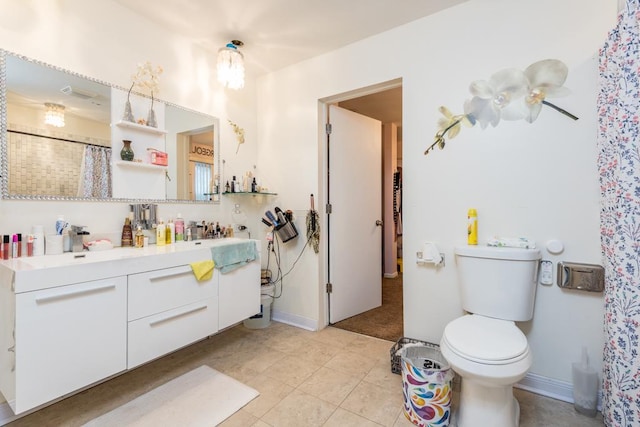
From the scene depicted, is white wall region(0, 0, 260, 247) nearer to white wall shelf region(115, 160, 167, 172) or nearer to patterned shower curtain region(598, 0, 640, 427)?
white wall shelf region(115, 160, 167, 172)

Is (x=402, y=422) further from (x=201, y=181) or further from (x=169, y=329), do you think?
(x=201, y=181)

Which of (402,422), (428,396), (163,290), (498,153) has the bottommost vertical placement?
(402,422)

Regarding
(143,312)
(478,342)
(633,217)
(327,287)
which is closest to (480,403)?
(478,342)

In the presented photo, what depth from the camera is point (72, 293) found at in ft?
4.33

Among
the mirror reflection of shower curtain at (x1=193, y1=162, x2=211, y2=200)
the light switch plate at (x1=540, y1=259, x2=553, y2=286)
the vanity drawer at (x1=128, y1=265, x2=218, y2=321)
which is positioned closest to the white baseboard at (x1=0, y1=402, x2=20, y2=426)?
the vanity drawer at (x1=128, y1=265, x2=218, y2=321)

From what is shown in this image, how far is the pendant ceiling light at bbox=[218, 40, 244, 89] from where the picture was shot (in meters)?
2.33

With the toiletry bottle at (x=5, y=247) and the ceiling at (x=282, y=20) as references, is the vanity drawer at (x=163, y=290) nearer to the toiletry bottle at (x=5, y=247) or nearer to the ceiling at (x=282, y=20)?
the toiletry bottle at (x=5, y=247)

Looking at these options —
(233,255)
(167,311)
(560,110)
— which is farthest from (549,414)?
(167,311)

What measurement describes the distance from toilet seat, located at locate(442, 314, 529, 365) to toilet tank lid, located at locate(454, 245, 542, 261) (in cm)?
35

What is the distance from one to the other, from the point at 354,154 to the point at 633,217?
206 centimetres

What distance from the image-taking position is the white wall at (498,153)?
1.63m

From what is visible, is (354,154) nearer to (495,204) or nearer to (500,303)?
(495,204)

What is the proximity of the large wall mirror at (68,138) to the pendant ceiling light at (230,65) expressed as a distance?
448 millimetres

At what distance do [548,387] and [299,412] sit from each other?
4.80 ft
